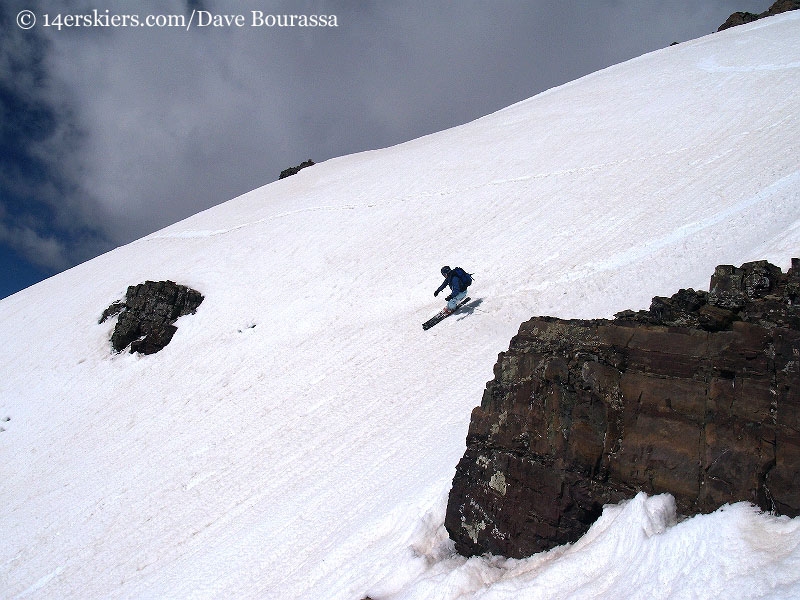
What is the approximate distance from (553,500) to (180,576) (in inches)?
276

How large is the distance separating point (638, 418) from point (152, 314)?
19.1m

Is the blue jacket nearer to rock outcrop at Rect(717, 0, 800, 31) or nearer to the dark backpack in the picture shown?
the dark backpack

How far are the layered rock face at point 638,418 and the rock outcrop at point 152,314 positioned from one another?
1592 centimetres

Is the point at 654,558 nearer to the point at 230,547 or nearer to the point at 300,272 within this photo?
the point at 230,547

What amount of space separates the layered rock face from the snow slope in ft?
0.80

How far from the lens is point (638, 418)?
4871 mm

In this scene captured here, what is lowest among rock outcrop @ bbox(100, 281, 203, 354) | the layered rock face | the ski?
the layered rock face

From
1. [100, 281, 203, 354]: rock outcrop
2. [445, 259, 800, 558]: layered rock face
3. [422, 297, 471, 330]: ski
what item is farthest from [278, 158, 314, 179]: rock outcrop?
[445, 259, 800, 558]: layered rock face

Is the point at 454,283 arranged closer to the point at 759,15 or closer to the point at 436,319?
the point at 436,319

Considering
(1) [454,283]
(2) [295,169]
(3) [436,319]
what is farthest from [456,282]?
(2) [295,169]

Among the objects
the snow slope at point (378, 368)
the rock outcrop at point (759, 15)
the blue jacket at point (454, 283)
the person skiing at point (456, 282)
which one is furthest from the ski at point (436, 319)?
the rock outcrop at point (759, 15)

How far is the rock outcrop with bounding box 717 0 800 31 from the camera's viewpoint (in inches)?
1485

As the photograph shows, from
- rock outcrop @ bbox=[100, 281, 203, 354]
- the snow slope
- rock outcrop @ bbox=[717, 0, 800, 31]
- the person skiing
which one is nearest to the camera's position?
the snow slope

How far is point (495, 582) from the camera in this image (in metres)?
5.12
